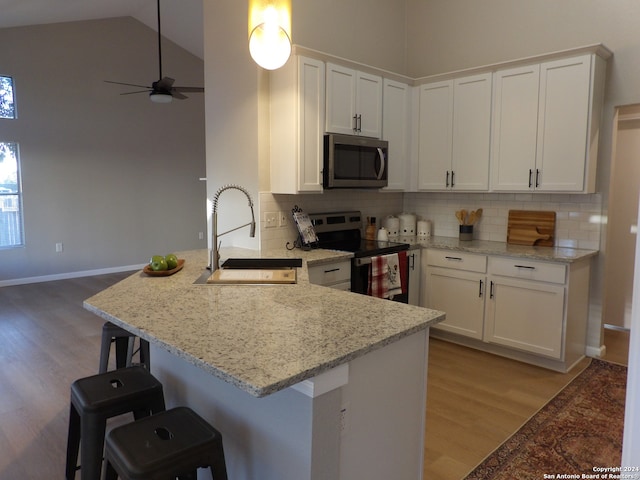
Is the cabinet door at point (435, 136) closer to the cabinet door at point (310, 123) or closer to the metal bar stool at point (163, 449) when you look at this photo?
the cabinet door at point (310, 123)

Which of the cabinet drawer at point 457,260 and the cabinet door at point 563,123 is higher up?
the cabinet door at point 563,123

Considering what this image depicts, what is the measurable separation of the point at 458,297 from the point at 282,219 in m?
1.64

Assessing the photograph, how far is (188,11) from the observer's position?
21.0ft

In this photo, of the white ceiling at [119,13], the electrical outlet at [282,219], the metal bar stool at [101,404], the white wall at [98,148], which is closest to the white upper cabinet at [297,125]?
the electrical outlet at [282,219]

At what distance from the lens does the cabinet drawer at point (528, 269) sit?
3.40 meters

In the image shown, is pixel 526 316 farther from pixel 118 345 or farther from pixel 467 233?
pixel 118 345

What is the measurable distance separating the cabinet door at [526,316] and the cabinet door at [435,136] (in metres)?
1.14

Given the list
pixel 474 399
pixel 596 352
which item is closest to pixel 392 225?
pixel 474 399

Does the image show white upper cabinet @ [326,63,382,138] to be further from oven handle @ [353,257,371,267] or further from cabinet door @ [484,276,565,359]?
cabinet door @ [484,276,565,359]

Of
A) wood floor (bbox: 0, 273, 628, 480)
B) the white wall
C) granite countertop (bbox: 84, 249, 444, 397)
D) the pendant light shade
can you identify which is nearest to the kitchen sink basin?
granite countertop (bbox: 84, 249, 444, 397)

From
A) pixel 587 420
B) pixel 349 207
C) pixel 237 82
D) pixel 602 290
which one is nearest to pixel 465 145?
pixel 349 207

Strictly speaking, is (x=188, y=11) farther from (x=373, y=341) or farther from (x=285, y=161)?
(x=373, y=341)

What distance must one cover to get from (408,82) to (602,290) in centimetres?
247

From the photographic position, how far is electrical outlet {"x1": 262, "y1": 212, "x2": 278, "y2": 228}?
365cm
